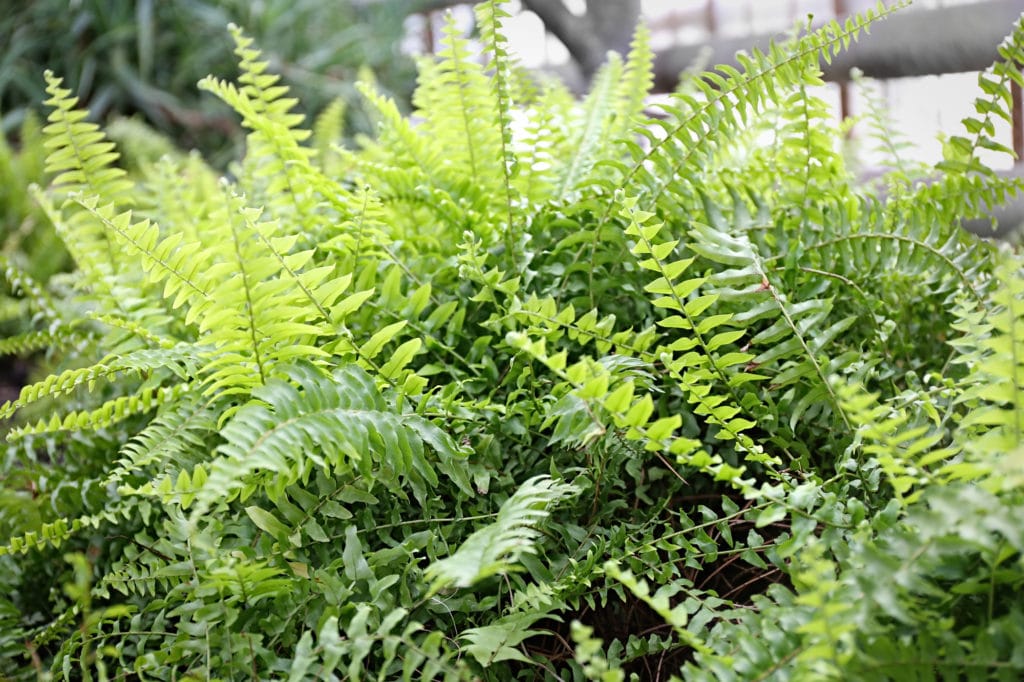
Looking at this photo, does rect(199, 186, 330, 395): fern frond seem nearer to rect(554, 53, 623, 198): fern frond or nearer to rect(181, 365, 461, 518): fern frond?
rect(181, 365, 461, 518): fern frond

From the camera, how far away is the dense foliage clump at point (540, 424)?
0.46 metres

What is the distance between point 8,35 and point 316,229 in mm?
3524

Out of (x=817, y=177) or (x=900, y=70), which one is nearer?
(x=817, y=177)

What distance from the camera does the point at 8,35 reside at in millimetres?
3598

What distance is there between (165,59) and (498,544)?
3683 mm

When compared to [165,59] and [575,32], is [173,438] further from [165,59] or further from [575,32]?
[165,59]

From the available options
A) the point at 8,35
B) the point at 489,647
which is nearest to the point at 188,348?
the point at 489,647

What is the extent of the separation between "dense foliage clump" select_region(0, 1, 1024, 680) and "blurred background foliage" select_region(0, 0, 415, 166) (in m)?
2.77

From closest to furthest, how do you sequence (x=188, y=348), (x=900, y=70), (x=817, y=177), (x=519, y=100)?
(x=188, y=348) < (x=817, y=177) < (x=519, y=100) < (x=900, y=70)

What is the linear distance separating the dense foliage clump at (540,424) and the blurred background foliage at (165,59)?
2766 mm

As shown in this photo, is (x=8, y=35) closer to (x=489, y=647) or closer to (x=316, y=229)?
(x=316, y=229)

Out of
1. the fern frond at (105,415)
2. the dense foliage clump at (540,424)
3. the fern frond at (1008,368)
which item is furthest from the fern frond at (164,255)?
the fern frond at (1008,368)

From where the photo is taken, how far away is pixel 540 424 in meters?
0.68

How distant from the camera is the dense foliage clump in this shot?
462 millimetres
